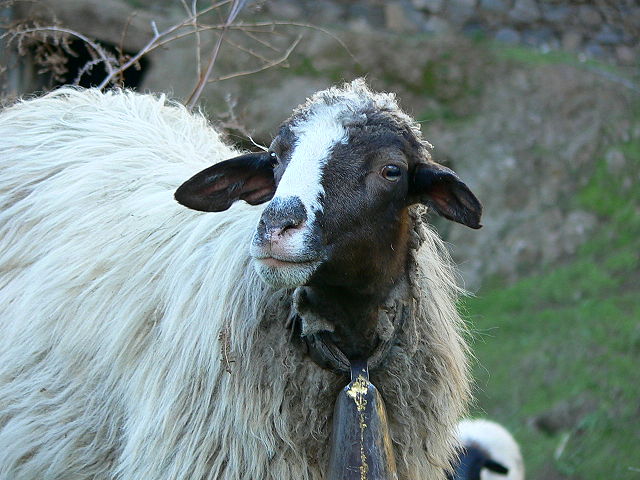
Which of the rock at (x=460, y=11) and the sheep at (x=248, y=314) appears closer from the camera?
the sheep at (x=248, y=314)

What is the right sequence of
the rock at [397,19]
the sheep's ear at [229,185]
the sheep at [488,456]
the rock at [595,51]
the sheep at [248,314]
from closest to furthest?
1. the sheep at [248,314]
2. the sheep's ear at [229,185]
3. the sheep at [488,456]
4. the rock at [397,19]
5. the rock at [595,51]

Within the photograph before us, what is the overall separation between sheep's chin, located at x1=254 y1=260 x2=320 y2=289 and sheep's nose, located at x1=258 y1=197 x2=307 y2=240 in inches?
4.3

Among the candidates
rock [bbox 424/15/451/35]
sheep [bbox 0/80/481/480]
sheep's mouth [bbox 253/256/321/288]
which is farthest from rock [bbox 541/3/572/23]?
sheep's mouth [bbox 253/256/321/288]

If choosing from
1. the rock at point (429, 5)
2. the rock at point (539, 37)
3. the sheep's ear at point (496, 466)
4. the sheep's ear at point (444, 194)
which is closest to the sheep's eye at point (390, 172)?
the sheep's ear at point (444, 194)

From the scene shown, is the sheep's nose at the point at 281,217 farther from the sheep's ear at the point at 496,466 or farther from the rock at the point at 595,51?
the rock at the point at 595,51

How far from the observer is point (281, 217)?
2.89 m

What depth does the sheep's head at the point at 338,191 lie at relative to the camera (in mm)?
2943

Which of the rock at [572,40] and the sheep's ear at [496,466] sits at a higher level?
the rock at [572,40]

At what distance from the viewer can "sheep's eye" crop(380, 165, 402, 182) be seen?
10.5 feet

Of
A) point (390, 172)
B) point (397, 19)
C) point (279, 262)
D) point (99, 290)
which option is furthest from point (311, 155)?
point (397, 19)

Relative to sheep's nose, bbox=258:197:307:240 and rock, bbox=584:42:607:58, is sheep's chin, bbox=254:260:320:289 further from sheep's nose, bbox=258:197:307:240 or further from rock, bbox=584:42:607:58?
rock, bbox=584:42:607:58

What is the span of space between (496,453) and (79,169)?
295 centimetres

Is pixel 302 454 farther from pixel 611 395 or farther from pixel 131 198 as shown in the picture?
pixel 611 395

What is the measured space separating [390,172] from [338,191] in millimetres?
236
